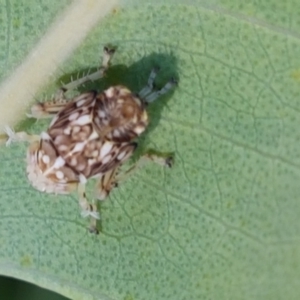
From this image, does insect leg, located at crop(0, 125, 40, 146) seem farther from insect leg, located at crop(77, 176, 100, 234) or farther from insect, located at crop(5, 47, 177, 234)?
insect leg, located at crop(77, 176, 100, 234)

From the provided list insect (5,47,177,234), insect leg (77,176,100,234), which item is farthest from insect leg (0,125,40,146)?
insect leg (77,176,100,234)

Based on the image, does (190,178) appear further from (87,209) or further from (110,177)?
(87,209)

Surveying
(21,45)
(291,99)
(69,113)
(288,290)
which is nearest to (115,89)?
(69,113)

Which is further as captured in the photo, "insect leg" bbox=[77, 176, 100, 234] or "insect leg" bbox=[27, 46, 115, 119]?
"insect leg" bbox=[77, 176, 100, 234]

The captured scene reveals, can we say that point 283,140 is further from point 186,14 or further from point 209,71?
point 186,14

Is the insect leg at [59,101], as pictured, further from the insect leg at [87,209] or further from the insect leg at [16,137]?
the insect leg at [87,209]

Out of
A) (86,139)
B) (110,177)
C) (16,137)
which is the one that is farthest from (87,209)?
(16,137)
